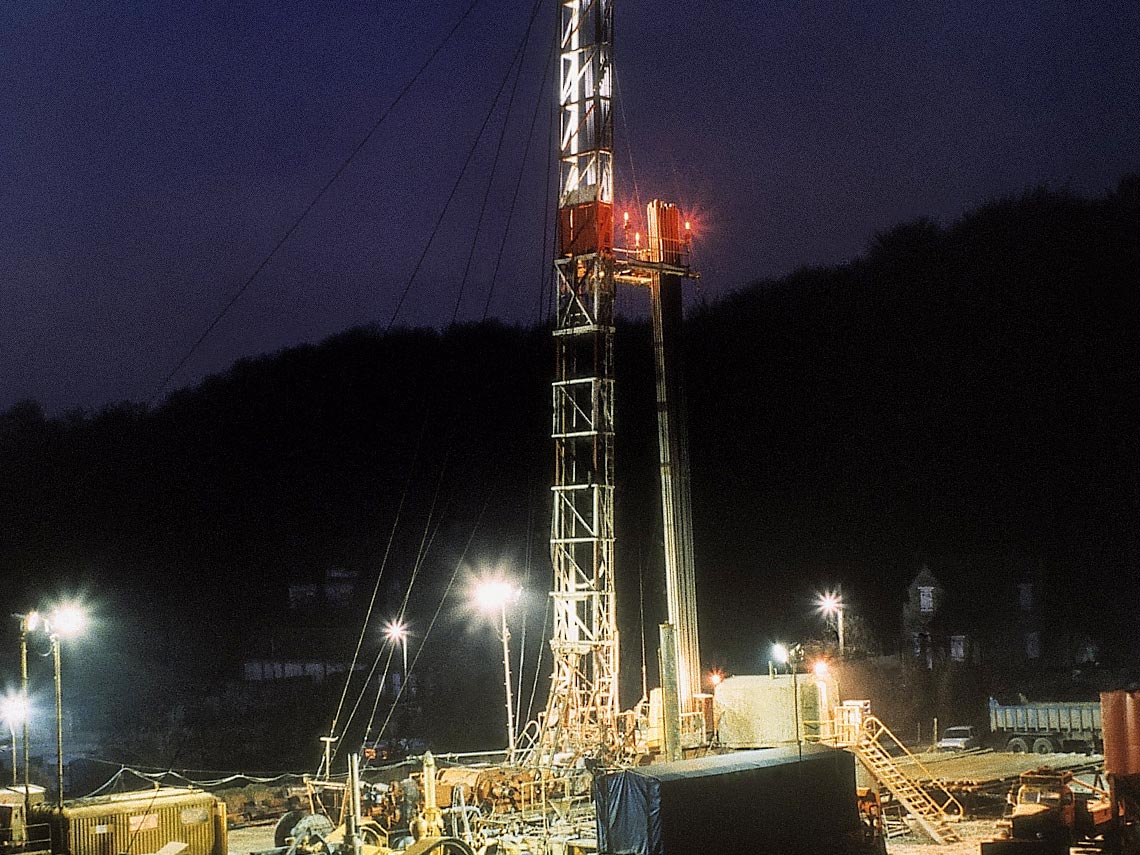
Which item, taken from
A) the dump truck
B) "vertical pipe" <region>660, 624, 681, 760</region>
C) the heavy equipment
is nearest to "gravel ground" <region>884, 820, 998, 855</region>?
the heavy equipment

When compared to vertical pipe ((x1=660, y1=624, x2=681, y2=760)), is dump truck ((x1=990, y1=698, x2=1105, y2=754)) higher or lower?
lower

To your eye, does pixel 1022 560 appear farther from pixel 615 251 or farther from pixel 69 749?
pixel 69 749

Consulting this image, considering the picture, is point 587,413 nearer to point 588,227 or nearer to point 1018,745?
point 588,227

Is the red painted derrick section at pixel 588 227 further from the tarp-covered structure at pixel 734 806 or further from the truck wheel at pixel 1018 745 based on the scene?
the truck wheel at pixel 1018 745

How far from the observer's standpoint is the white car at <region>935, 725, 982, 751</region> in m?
39.8

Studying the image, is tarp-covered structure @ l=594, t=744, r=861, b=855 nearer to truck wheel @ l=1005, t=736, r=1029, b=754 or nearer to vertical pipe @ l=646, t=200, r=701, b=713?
vertical pipe @ l=646, t=200, r=701, b=713

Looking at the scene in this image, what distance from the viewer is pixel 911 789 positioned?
1048 inches

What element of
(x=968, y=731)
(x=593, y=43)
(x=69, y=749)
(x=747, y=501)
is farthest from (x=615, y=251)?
(x=747, y=501)

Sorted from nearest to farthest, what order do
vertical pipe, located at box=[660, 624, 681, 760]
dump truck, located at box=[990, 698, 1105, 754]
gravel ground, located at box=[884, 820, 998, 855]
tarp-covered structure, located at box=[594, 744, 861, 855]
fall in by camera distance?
tarp-covered structure, located at box=[594, 744, 861, 855], gravel ground, located at box=[884, 820, 998, 855], vertical pipe, located at box=[660, 624, 681, 760], dump truck, located at box=[990, 698, 1105, 754]

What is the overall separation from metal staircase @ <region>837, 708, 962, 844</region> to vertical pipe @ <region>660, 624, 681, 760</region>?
14.4 ft

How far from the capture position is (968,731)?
139 ft

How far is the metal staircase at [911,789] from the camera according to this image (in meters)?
25.2

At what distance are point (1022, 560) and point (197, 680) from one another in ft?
129

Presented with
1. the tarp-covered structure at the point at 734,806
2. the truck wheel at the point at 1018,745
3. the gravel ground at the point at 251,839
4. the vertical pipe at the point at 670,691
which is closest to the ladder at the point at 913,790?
the tarp-covered structure at the point at 734,806
